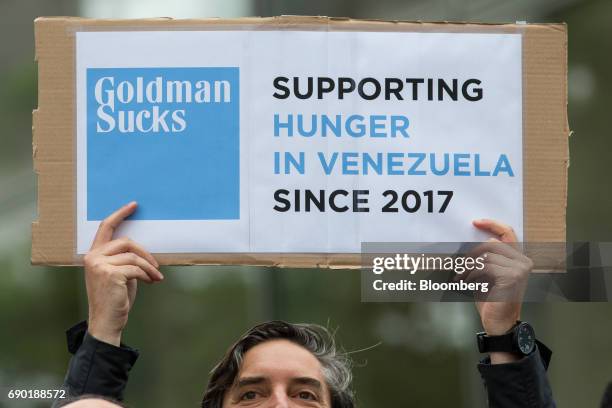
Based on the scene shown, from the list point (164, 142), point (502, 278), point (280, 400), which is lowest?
point (280, 400)

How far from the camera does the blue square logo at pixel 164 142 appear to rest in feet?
11.4

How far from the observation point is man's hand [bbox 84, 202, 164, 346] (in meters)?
3.36

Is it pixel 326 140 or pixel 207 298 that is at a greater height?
pixel 326 140

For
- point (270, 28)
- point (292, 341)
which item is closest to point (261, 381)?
point (292, 341)

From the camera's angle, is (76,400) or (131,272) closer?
(76,400)

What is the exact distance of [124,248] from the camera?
342 cm

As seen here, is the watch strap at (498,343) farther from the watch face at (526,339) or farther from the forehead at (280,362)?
the forehead at (280,362)

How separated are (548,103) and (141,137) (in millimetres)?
1014

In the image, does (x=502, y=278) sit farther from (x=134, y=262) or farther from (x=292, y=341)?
(x=134, y=262)

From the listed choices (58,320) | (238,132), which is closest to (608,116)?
(58,320)

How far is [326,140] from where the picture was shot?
3.51 metres

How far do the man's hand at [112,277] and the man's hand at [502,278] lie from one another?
2.60ft

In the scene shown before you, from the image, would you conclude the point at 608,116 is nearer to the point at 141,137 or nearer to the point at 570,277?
the point at 570,277

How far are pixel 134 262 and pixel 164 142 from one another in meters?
0.30
